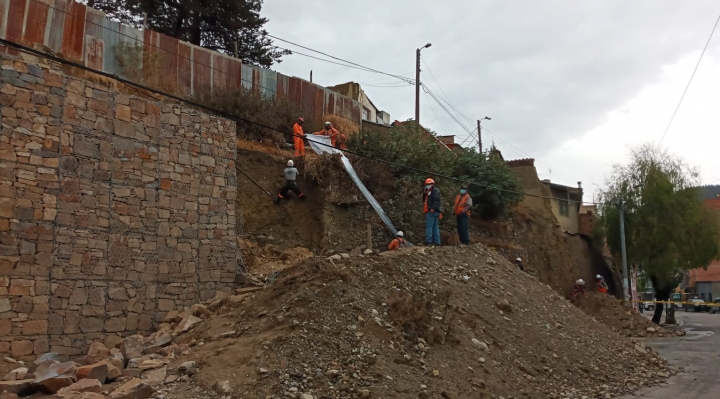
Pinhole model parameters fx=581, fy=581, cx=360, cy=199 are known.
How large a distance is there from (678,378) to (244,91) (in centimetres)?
1479

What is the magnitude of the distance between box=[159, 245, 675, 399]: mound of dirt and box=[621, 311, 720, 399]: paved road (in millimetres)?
410

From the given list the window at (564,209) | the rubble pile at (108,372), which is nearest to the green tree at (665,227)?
the window at (564,209)

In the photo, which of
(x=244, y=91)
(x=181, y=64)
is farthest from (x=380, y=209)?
(x=181, y=64)

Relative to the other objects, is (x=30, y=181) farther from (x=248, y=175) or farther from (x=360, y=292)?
(x=248, y=175)

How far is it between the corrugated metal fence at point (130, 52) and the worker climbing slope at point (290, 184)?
497 centimetres

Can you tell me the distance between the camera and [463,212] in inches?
599

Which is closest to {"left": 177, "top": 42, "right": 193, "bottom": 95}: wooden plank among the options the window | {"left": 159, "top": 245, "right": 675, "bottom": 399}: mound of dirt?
{"left": 159, "top": 245, "right": 675, "bottom": 399}: mound of dirt

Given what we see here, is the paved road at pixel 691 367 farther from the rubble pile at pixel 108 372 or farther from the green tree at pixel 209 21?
the green tree at pixel 209 21

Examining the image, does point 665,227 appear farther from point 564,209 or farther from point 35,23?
point 35,23

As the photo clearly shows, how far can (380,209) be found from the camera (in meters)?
16.9

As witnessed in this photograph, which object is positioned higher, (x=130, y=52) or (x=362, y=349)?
(x=130, y=52)

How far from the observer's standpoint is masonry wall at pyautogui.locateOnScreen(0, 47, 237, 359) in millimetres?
9250

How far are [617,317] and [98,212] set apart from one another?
54.4 feet

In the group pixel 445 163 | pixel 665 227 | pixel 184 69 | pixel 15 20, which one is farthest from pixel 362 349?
pixel 665 227
